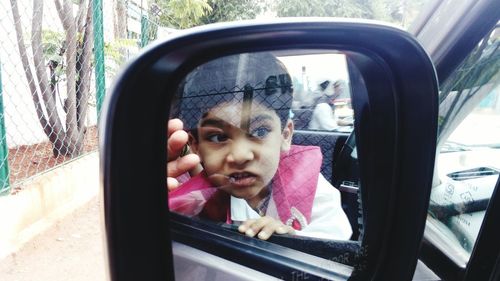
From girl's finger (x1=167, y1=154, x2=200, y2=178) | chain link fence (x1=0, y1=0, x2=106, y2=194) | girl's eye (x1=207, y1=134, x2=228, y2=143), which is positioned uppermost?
girl's eye (x1=207, y1=134, x2=228, y2=143)

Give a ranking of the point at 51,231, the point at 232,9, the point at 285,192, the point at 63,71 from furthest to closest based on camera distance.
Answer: the point at 232,9 < the point at 63,71 < the point at 51,231 < the point at 285,192

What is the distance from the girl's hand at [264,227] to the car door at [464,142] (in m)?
0.46

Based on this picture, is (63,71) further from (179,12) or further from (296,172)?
(179,12)

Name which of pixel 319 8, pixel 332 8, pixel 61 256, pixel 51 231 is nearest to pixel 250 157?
pixel 61 256

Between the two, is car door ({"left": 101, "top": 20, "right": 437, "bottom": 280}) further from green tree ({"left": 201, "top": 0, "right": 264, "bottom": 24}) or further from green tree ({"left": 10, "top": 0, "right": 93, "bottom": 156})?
green tree ({"left": 201, "top": 0, "right": 264, "bottom": 24})

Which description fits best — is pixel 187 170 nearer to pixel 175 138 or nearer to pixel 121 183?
pixel 175 138

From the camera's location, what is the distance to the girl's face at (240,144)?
98cm

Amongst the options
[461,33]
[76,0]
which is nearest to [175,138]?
[461,33]

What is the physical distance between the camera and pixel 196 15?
12.5 metres

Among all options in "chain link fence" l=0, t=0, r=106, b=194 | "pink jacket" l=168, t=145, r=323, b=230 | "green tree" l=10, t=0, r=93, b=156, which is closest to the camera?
"pink jacket" l=168, t=145, r=323, b=230

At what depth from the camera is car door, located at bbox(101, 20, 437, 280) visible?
0.80 metres

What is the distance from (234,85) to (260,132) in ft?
0.41

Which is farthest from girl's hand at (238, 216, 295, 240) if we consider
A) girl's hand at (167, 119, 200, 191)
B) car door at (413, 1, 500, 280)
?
car door at (413, 1, 500, 280)

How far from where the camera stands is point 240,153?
100 centimetres
